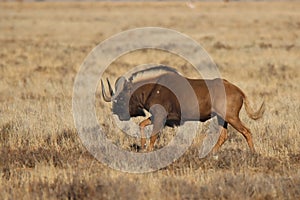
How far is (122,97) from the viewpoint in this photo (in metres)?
9.34

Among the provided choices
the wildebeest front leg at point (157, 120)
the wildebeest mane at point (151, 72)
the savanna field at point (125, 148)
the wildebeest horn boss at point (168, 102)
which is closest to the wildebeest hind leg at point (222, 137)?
the wildebeest horn boss at point (168, 102)

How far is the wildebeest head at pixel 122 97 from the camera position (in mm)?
9273

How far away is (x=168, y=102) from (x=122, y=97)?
78cm

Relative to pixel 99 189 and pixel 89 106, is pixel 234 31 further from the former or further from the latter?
pixel 99 189

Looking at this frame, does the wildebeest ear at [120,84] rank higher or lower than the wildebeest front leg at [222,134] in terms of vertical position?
higher

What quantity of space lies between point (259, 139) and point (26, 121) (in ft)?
13.9

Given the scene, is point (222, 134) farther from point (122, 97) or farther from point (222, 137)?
point (122, 97)

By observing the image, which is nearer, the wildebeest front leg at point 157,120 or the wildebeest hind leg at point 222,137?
the wildebeest front leg at point 157,120

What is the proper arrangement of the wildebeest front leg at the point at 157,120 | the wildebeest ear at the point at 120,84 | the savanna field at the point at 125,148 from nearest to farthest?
the savanna field at the point at 125,148 < the wildebeest front leg at the point at 157,120 < the wildebeest ear at the point at 120,84

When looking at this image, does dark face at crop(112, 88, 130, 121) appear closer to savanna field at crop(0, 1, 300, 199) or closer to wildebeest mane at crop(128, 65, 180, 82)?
wildebeest mane at crop(128, 65, 180, 82)

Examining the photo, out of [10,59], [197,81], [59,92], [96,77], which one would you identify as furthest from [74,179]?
[10,59]

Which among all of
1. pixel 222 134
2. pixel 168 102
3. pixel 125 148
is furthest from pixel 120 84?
pixel 222 134

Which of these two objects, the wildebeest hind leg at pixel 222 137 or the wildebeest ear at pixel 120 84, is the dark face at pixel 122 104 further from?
the wildebeest hind leg at pixel 222 137

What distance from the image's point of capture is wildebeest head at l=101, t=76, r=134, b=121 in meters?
9.27
